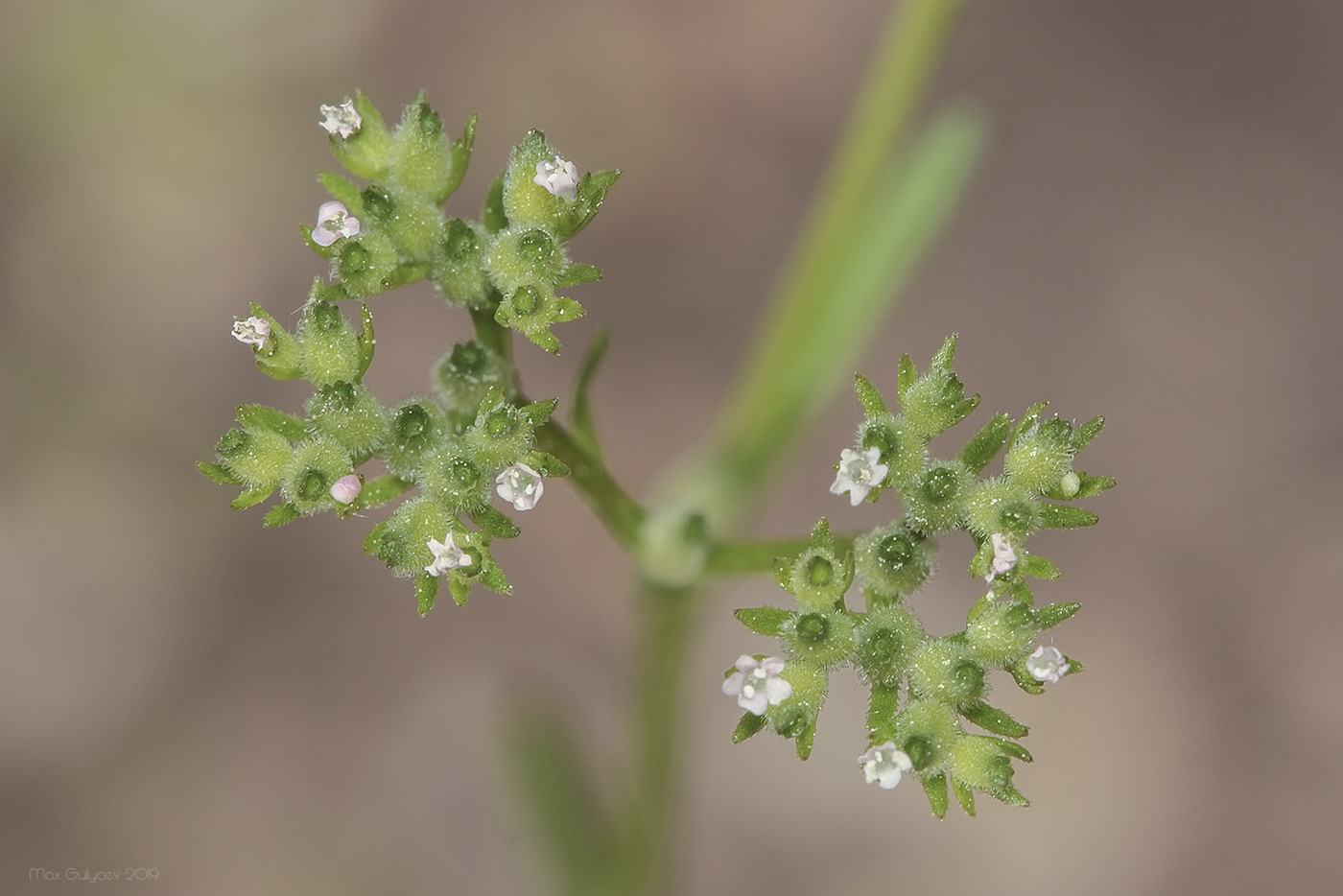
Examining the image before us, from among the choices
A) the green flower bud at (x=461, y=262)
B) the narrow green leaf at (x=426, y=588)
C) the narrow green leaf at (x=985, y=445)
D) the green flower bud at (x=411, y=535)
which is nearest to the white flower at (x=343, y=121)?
the green flower bud at (x=461, y=262)

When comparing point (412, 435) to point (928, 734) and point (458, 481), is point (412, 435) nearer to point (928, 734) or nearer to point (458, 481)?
point (458, 481)

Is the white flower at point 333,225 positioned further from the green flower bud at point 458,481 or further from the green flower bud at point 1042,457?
the green flower bud at point 1042,457

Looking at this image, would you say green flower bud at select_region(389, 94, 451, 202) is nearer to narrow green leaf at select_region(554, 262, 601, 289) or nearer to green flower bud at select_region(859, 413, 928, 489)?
narrow green leaf at select_region(554, 262, 601, 289)

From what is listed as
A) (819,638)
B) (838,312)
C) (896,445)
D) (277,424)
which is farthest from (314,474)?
(838,312)

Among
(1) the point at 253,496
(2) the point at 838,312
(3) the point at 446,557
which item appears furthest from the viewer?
(2) the point at 838,312

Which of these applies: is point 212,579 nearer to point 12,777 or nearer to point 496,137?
point 12,777

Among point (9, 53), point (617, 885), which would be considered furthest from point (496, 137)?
point (617, 885)

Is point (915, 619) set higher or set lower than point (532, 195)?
lower
